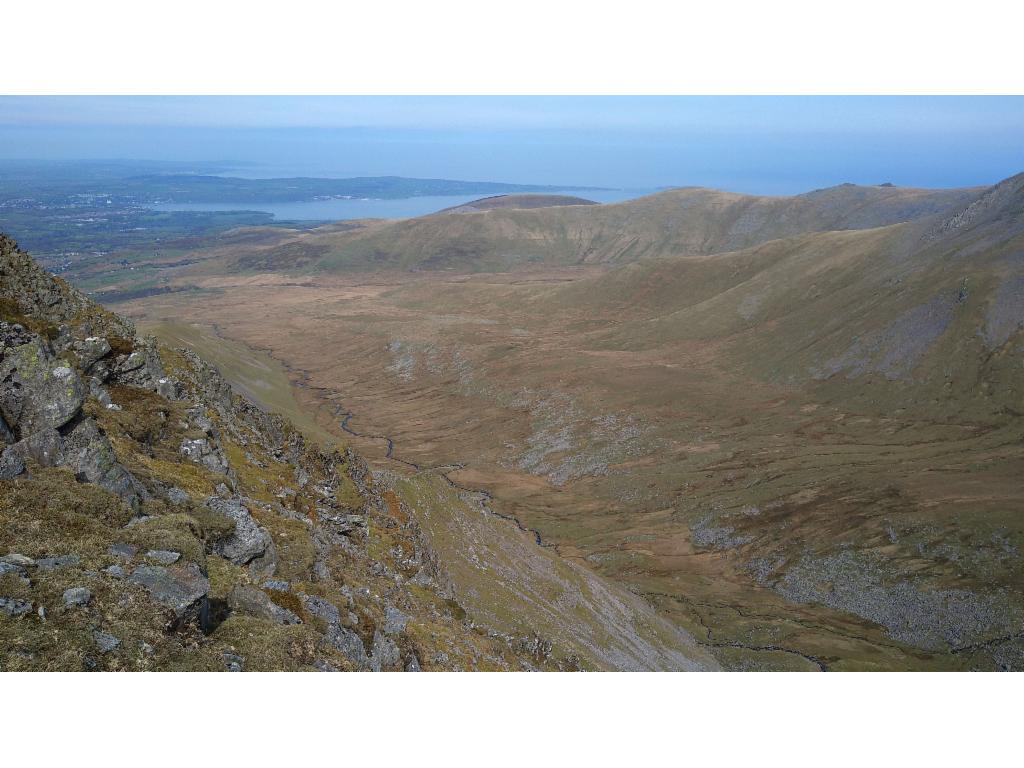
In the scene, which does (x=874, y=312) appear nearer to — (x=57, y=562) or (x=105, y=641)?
(x=57, y=562)

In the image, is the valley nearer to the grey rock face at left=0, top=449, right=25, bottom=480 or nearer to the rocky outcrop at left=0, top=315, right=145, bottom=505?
the rocky outcrop at left=0, top=315, right=145, bottom=505

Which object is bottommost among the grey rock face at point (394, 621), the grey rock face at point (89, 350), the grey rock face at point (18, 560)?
the grey rock face at point (394, 621)

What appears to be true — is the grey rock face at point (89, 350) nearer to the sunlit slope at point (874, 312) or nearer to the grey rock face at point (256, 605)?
the grey rock face at point (256, 605)

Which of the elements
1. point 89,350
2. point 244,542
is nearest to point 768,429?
point 89,350

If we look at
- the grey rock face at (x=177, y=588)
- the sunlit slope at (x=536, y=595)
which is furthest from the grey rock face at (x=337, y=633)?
the sunlit slope at (x=536, y=595)

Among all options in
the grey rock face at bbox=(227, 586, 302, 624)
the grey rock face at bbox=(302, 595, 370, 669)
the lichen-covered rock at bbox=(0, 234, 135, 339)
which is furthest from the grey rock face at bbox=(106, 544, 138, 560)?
the lichen-covered rock at bbox=(0, 234, 135, 339)

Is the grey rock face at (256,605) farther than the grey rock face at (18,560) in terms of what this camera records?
Yes
